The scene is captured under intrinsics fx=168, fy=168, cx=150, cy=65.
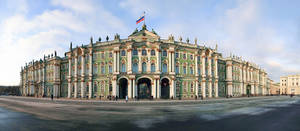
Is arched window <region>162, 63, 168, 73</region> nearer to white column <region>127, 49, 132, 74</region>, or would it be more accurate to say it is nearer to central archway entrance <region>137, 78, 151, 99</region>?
central archway entrance <region>137, 78, 151, 99</region>

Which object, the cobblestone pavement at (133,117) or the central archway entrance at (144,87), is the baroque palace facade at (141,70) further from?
the cobblestone pavement at (133,117)

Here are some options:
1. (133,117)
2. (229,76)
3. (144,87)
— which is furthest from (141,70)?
(229,76)

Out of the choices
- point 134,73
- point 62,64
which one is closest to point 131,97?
point 134,73

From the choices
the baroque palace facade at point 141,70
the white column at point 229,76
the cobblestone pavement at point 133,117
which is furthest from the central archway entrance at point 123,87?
the white column at point 229,76

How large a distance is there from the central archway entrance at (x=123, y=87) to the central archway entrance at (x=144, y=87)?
369 centimetres

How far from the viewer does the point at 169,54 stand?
145 feet

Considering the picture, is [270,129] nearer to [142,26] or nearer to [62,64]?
[142,26]

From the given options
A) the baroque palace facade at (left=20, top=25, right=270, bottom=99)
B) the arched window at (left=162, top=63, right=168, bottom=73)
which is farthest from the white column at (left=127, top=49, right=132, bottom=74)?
the arched window at (left=162, top=63, right=168, bottom=73)

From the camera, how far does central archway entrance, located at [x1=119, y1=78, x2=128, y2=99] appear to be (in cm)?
4428

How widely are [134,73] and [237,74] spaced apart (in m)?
46.9

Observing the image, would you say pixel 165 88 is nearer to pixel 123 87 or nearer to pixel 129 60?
pixel 123 87

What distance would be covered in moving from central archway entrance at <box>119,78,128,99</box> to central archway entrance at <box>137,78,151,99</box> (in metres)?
3.69

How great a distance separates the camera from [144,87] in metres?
44.5

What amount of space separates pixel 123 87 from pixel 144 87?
5.83 m
